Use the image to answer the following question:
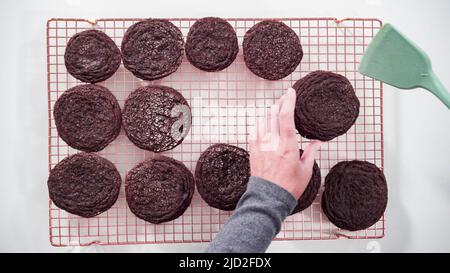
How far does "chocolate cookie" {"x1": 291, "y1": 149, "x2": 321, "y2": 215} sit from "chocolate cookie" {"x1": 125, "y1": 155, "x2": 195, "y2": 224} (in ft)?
1.56

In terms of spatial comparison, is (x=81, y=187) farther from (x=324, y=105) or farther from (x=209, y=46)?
(x=324, y=105)

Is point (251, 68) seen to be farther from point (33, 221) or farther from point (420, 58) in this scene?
point (33, 221)

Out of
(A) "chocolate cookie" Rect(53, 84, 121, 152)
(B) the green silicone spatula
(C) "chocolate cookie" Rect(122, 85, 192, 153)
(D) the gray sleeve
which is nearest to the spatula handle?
(B) the green silicone spatula

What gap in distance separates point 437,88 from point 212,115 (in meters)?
0.92

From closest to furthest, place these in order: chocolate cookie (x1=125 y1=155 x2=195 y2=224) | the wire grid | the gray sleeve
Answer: the gray sleeve
chocolate cookie (x1=125 y1=155 x2=195 y2=224)
the wire grid

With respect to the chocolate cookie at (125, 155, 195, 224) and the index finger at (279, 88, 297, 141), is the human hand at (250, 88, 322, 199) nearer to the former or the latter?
the index finger at (279, 88, 297, 141)

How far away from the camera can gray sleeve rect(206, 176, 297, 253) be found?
122 cm

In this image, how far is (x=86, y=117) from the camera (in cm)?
172

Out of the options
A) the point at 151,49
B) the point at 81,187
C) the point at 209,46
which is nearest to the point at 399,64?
the point at 209,46

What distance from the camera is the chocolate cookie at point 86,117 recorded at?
172 centimetres

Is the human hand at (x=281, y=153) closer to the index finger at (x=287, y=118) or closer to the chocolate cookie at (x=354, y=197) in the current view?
the index finger at (x=287, y=118)

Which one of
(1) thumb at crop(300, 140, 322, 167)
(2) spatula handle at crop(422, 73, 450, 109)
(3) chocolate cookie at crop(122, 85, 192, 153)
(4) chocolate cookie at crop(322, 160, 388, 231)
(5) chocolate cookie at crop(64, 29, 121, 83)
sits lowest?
(4) chocolate cookie at crop(322, 160, 388, 231)

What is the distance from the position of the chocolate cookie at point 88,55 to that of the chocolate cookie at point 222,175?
578 millimetres
